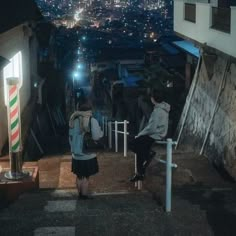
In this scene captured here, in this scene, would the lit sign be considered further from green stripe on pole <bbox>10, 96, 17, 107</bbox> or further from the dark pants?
the dark pants

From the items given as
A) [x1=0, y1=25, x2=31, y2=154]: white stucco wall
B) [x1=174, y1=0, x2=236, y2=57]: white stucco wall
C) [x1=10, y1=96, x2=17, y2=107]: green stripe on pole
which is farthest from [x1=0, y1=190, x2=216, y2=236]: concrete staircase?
[x1=174, y1=0, x2=236, y2=57]: white stucco wall

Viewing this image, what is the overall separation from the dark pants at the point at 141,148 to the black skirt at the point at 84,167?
111 cm

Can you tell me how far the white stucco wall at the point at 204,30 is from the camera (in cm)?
1104

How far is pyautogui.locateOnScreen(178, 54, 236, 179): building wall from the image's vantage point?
35.4ft

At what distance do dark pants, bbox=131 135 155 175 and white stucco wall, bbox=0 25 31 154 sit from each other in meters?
3.78

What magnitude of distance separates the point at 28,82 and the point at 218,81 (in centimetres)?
695

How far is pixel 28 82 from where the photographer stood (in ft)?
53.6

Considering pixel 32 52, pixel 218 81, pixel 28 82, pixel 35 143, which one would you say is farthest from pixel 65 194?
pixel 32 52

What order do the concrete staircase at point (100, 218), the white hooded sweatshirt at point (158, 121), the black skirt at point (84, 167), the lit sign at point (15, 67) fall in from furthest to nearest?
the lit sign at point (15, 67), the white hooded sweatshirt at point (158, 121), the black skirt at point (84, 167), the concrete staircase at point (100, 218)

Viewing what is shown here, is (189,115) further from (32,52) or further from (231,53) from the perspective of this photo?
(32,52)

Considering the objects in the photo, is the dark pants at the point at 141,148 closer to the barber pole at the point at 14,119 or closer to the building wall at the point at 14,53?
the barber pole at the point at 14,119

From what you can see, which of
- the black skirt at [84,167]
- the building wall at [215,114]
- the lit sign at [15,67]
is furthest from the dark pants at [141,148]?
the lit sign at [15,67]

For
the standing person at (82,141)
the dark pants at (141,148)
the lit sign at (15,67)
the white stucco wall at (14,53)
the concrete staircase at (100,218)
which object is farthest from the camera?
the lit sign at (15,67)

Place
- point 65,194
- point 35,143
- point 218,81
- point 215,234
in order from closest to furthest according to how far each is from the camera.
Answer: point 215,234 < point 65,194 < point 218,81 < point 35,143
